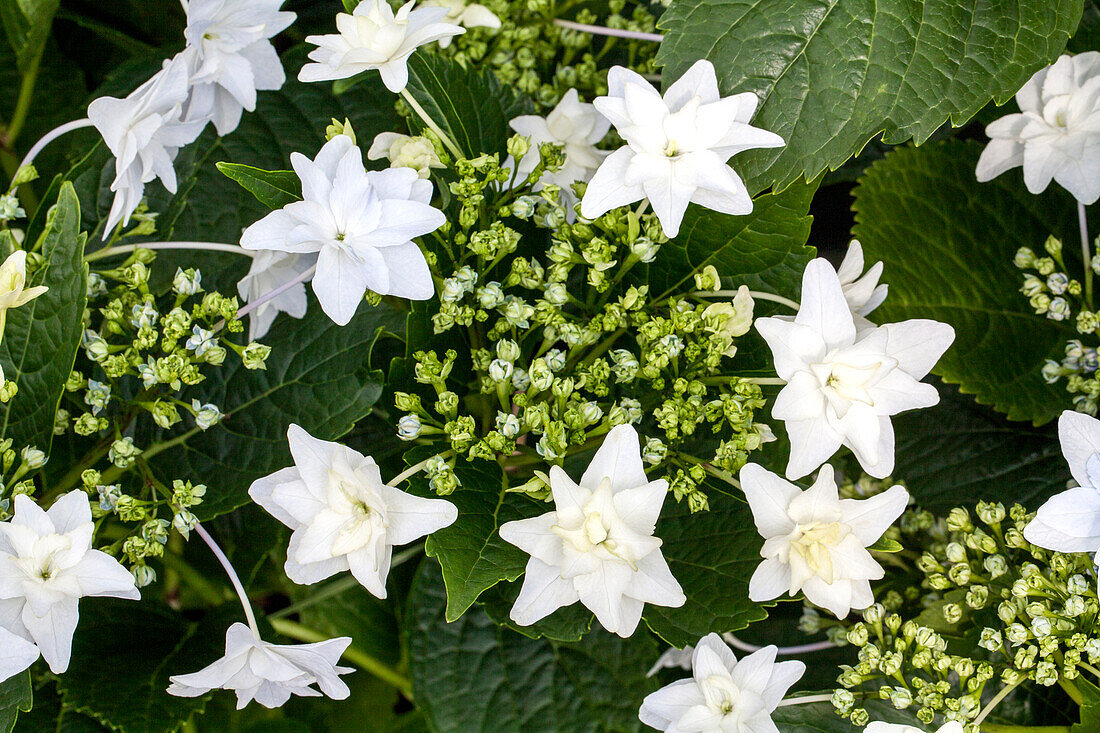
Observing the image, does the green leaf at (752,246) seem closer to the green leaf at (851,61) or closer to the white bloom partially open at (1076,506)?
the green leaf at (851,61)

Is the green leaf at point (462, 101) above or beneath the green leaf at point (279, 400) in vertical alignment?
above

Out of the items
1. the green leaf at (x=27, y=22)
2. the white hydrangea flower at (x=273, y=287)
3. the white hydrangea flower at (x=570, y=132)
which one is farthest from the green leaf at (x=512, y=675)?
the green leaf at (x=27, y=22)

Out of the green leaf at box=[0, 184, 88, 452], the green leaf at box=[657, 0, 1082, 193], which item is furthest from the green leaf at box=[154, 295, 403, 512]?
the green leaf at box=[657, 0, 1082, 193]

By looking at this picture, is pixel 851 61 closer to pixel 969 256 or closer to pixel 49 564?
pixel 969 256

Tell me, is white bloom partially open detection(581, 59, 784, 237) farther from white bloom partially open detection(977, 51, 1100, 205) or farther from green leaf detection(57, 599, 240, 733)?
green leaf detection(57, 599, 240, 733)

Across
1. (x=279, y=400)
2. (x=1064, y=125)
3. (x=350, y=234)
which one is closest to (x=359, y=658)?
(x=279, y=400)

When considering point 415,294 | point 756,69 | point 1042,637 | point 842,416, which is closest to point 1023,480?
point 1042,637
